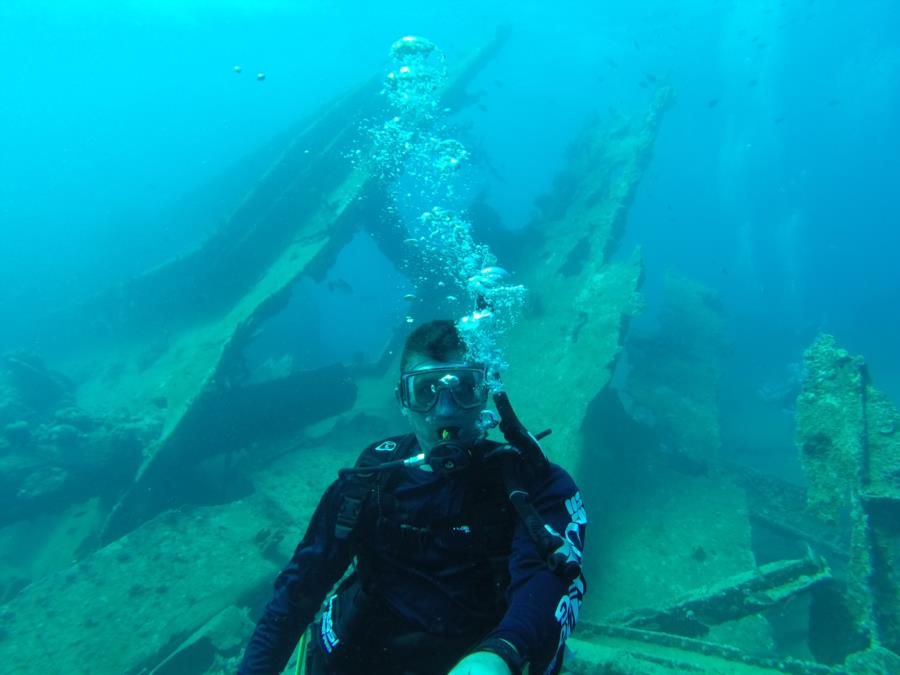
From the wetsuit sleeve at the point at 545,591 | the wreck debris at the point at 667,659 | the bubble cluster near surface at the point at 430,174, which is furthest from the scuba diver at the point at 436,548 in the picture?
the bubble cluster near surface at the point at 430,174

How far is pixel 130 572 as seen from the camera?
6961mm

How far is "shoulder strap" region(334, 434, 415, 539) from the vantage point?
2199 mm

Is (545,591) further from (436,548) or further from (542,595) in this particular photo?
(436,548)

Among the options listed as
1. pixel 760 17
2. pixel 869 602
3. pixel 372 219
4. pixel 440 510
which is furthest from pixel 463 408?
pixel 760 17

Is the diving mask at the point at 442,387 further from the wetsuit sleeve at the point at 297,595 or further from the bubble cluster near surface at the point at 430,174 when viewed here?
the bubble cluster near surface at the point at 430,174

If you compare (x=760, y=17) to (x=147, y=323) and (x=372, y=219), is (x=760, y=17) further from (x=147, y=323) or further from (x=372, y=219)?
(x=147, y=323)

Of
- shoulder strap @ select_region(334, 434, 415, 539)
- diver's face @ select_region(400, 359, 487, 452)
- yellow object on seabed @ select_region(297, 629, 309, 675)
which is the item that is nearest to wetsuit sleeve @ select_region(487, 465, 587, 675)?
diver's face @ select_region(400, 359, 487, 452)

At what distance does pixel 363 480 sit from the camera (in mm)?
2348

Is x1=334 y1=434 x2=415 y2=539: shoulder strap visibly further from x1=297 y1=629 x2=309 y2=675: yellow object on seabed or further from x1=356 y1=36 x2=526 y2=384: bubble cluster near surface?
x1=356 y1=36 x2=526 y2=384: bubble cluster near surface

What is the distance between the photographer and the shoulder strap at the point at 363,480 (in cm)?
220

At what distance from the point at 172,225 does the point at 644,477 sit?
25.3 metres

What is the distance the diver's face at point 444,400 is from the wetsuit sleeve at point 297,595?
580 millimetres

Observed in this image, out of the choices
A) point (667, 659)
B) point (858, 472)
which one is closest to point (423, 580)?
point (667, 659)

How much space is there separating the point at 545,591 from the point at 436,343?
1.23m
